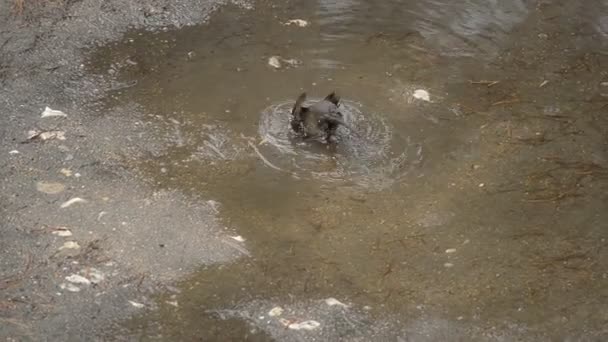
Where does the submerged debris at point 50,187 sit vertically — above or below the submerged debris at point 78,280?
above

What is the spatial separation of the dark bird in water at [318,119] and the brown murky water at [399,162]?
0.09 metres

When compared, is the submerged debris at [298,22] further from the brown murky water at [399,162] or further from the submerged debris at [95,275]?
the submerged debris at [95,275]

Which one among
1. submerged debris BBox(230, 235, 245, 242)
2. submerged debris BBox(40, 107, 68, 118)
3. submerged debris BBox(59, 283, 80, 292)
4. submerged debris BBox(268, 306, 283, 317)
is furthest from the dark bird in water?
submerged debris BBox(59, 283, 80, 292)

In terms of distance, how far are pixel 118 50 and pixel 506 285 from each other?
11.9ft

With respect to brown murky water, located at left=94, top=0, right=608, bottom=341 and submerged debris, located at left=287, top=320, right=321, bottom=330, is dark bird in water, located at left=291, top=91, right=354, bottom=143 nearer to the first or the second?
brown murky water, located at left=94, top=0, right=608, bottom=341

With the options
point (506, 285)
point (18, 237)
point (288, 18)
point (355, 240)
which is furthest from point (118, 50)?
point (506, 285)

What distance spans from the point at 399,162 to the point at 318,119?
2.11 feet

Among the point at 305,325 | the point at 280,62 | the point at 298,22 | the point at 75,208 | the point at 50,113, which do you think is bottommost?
the point at 305,325

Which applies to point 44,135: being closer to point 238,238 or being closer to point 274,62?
point 238,238

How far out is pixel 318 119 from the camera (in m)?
5.17

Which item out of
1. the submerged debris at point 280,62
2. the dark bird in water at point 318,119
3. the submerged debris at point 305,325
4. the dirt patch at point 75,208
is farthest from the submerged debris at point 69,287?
the submerged debris at point 280,62

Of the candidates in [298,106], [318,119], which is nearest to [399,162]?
[318,119]

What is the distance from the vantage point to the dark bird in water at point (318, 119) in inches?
203

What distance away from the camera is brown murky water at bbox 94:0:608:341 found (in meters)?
4.19
